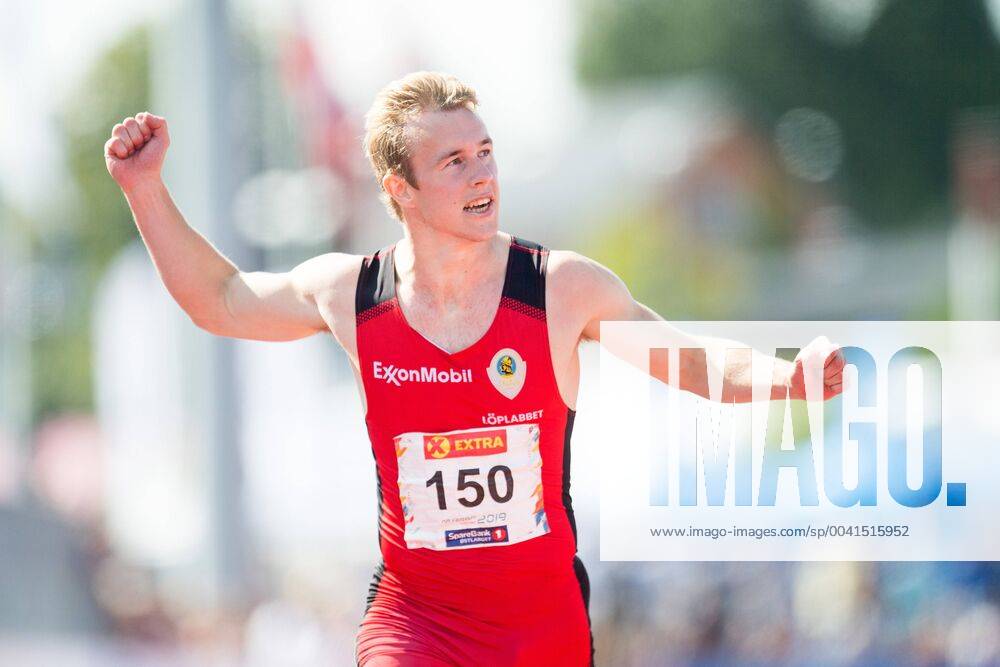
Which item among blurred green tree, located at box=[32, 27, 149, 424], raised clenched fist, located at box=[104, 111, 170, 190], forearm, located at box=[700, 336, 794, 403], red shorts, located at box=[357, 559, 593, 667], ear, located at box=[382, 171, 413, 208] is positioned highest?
blurred green tree, located at box=[32, 27, 149, 424]

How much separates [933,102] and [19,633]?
31.1 metres

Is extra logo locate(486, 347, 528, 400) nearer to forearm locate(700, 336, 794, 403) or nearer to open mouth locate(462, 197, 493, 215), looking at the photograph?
open mouth locate(462, 197, 493, 215)

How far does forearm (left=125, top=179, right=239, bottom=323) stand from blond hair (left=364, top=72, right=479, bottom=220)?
0.61 meters

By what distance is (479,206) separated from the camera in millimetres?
3471

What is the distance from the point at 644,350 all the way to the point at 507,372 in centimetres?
37

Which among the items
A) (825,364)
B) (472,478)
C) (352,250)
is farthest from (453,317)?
(352,250)

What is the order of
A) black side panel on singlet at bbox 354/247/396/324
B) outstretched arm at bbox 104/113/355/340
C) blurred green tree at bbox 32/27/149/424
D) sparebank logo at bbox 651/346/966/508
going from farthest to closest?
blurred green tree at bbox 32/27/149/424
sparebank logo at bbox 651/346/966/508
outstretched arm at bbox 104/113/355/340
black side panel on singlet at bbox 354/247/396/324

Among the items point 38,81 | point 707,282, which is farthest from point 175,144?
point 707,282

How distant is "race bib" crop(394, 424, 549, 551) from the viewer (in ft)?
11.5

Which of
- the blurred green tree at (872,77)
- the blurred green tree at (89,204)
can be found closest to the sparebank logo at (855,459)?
the blurred green tree at (872,77)

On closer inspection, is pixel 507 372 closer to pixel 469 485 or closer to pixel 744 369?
pixel 469 485

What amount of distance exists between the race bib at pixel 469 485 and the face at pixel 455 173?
0.53 meters

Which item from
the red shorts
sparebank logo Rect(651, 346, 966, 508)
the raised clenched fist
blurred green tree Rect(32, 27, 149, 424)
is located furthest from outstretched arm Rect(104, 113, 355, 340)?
blurred green tree Rect(32, 27, 149, 424)

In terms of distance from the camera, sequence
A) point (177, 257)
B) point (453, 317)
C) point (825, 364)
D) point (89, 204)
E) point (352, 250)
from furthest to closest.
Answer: point (89, 204) → point (352, 250) → point (177, 257) → point (453, 317) → point (825, 364)
